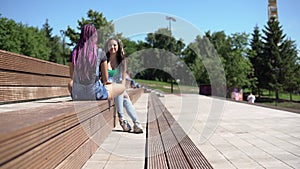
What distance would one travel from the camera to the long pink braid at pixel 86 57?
3.85 m

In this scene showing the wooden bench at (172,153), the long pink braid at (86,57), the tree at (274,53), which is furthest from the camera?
the tree at (274,53)

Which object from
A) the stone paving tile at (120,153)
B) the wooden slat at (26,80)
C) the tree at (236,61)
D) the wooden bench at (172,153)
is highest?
the tree at (236,61)

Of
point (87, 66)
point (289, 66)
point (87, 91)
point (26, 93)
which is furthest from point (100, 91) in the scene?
point (289, 66)

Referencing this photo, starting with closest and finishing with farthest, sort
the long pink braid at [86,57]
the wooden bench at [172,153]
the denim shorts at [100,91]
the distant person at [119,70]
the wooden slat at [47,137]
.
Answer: the wooden slat at [47,137] → the wooden bench at [172,153] → the long pink braid at [86,57] → the denim shorts at [100,91] → the distant person at [119,70]

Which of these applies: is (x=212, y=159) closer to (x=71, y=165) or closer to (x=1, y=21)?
(x=71, y=165)

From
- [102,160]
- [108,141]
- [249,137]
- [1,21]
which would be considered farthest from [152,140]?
[1,21]

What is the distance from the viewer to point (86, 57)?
3.86 metres

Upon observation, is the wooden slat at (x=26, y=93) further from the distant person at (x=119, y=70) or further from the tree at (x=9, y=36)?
the tree at (x=9, y=36)

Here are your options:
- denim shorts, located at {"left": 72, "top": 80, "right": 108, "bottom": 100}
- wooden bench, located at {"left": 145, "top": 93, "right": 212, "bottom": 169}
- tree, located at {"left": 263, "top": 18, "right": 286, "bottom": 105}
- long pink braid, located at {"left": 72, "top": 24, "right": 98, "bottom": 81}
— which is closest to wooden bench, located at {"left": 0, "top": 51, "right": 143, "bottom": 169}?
denim shorts, located at {"left": 72, "top": 80, "right": 108, "bottom": 100}

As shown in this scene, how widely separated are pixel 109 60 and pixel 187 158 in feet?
8.48

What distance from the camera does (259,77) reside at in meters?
54.0

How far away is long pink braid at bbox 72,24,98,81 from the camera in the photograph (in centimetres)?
385

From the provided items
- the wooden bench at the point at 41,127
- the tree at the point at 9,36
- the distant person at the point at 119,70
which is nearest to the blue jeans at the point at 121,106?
the distant person at the point at 119,70

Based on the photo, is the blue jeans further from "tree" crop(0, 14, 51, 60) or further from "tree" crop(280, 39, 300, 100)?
"tree" crop(280, 39, 300, 100)
